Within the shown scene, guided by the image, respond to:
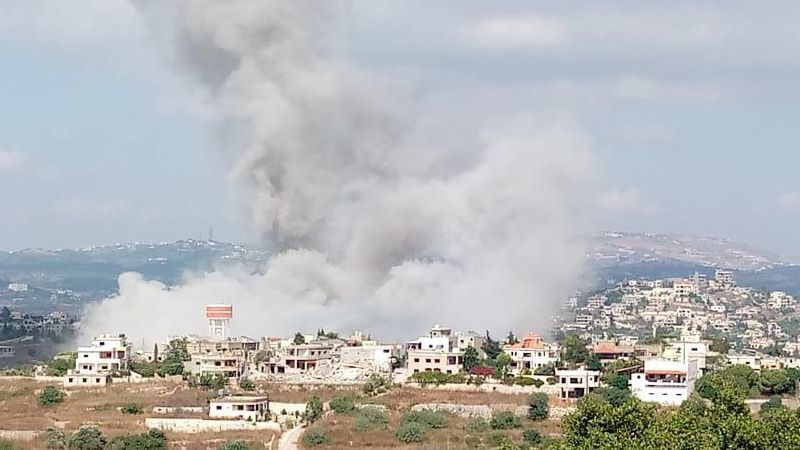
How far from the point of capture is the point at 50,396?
26.4 m

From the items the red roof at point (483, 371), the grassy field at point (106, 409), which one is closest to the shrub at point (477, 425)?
the grassy field at point (106, 409)

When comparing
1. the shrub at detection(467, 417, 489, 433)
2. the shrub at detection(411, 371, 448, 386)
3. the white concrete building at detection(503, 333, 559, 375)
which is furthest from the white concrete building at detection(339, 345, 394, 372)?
the shrub at detection(467, 417, 489, 433)

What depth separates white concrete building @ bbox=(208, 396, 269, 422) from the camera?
2444 cm

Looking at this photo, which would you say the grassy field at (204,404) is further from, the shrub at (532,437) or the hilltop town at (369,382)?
the shrub at (532,437)

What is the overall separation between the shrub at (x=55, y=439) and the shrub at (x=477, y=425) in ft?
20.9

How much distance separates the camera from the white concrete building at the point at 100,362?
2873 centimetres

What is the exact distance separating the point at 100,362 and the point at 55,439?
7.99 metres

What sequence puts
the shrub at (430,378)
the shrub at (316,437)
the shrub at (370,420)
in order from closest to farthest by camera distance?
the shrub at (316,437) < the shrub at (370,420) < the shrub at (430,378)

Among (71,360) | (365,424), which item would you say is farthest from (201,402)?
(71,360)

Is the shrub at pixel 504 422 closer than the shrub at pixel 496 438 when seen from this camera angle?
No

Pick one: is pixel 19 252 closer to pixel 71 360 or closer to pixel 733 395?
pixel 71 360

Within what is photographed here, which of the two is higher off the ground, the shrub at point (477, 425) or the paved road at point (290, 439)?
the shrub at point (477, 425)

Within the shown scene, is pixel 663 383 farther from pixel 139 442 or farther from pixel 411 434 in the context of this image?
pixel 139 442

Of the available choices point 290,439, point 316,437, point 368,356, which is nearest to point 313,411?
point 290,439
